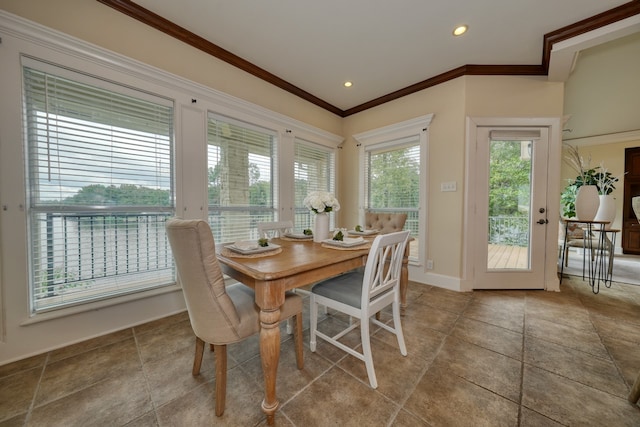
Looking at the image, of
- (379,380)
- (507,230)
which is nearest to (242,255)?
(379,380)

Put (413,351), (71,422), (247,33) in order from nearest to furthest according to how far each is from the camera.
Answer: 1. (71,422)
2. (413,351)
3. (247,33)

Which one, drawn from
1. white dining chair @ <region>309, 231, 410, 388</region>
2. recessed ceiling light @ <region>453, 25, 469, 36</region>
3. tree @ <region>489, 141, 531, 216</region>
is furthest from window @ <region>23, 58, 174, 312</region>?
→ tree @ <region>489, 141, 531, 216</region>

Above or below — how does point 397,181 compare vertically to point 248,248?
above

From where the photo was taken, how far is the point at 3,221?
154cm

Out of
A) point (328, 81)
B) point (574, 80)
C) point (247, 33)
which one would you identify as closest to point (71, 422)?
point (247, 33)

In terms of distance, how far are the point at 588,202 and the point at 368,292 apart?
353 centimetres

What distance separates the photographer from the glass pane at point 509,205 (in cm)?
290

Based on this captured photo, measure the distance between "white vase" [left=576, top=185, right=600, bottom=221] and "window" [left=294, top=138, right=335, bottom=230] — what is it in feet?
11.0

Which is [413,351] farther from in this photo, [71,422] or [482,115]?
[482,115]

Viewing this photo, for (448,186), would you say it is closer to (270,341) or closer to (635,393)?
(635,393)

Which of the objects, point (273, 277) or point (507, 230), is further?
point (507, 230)

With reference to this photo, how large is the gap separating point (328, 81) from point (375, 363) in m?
3.32

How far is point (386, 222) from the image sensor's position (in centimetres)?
281

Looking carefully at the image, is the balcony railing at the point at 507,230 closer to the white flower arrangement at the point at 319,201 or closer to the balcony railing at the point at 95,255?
the white flower arrangement at the point at 319,201
